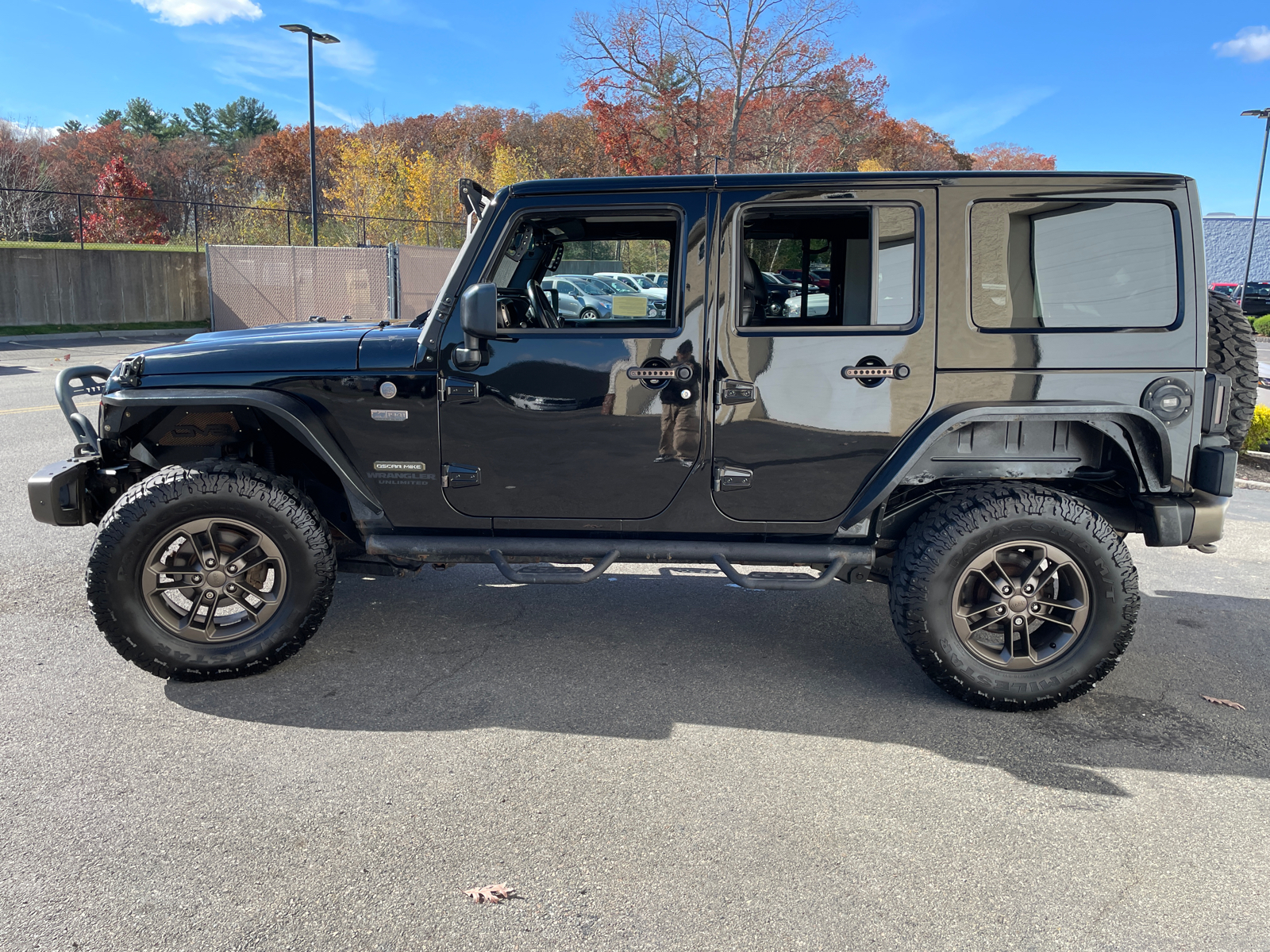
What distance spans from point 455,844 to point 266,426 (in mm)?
2087

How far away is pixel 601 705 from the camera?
3688mm

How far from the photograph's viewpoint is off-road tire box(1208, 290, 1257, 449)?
375 cm

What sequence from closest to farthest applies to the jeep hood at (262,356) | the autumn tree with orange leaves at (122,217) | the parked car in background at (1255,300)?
the jeep hood at (262,356) → the autumn tree with orange leaves at (122,217) → the parked car in background at (1255,300)

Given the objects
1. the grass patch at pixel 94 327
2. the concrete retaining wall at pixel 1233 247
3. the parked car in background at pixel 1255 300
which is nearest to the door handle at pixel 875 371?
the grass patch at pixel 94 327

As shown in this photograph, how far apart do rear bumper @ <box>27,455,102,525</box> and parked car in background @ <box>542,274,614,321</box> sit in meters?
2.20

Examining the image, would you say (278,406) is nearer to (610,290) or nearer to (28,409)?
(610,290)

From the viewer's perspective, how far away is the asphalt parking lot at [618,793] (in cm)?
244

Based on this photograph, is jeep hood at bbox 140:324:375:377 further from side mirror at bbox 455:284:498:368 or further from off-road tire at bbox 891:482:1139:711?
off-road tire at bbox 891:482:1139:711

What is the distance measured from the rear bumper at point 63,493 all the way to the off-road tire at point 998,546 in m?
3.50

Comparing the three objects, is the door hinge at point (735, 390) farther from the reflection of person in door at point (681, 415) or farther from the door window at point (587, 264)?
the door window at point (587, 264)

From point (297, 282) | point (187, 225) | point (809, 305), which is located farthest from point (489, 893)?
point (187, 225)

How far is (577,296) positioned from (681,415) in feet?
3.40

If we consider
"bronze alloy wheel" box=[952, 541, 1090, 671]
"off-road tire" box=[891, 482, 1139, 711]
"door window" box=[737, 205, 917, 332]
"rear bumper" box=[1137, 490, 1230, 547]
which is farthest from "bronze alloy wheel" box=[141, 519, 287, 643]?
"rear bumper" box=[1137, 490, 1230, 547]

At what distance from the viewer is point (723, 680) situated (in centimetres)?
397
